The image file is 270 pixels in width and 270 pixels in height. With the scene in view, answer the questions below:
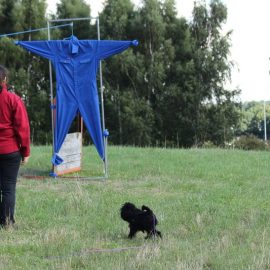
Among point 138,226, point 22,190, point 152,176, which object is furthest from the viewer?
point 152,176

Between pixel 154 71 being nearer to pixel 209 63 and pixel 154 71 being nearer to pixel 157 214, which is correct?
pixel 209 63

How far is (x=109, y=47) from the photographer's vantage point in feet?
32.4

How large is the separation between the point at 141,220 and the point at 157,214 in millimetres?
1388

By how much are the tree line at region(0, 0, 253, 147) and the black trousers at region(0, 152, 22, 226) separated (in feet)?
72.7

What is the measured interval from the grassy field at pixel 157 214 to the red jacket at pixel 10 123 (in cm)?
98

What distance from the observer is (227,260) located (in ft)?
15.6

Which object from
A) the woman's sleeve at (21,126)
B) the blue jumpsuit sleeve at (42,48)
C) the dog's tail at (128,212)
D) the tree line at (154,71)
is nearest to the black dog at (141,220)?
the dog's tail at (128,212)

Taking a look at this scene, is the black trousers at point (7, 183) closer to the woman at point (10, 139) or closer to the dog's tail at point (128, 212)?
the woman at point (10, 139)

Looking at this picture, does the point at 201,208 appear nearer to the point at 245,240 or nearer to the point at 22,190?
the point at 245,240

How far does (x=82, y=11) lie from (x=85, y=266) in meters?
25.7

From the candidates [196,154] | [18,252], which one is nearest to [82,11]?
[196,154]

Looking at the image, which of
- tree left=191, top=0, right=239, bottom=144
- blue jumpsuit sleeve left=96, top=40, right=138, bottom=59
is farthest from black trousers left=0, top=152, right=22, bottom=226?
tree left=191, top=0, right=239, bottom=144

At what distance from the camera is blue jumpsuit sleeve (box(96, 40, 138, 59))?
9703mm

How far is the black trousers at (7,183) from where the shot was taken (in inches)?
234
